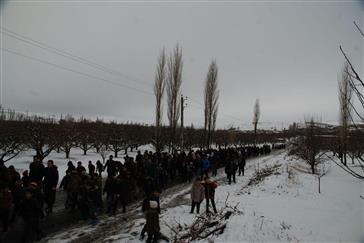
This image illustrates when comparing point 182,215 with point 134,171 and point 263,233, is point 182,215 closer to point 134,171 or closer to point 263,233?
point 263,233

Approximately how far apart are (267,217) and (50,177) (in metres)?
8.38

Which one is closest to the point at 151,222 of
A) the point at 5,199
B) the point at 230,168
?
the point at 5,199

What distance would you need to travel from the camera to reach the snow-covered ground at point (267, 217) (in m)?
7.05

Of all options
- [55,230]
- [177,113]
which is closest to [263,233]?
[55,230]

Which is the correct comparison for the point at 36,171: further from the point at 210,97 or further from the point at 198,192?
the point at 210,97

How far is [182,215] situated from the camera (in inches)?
351

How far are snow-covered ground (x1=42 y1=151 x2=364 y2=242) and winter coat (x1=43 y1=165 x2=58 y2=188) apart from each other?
2.35 m

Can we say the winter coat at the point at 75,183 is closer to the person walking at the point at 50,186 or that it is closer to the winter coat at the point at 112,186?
the person walking at the point at 50,186

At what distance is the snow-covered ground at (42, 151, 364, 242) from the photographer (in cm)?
705

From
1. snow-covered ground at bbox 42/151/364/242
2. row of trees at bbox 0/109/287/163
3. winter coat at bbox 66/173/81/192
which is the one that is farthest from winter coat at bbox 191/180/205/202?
row of trees at bbox 0/109/287/163

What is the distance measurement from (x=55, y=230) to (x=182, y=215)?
4.35 meters

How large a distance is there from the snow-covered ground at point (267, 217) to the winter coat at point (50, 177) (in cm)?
235

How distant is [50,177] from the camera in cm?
873

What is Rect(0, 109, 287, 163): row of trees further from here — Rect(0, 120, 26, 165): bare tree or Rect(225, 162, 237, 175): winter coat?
Rect(225, 162, 237, 175): winter coat
